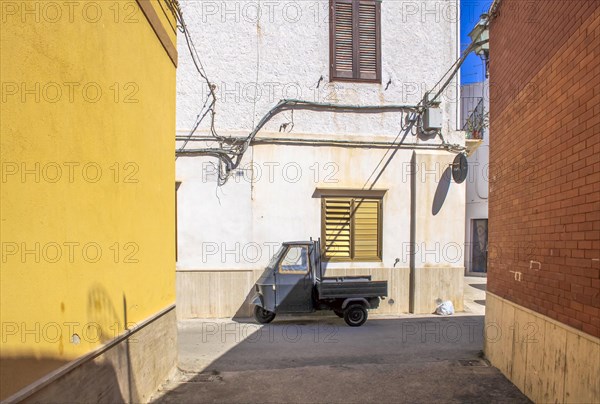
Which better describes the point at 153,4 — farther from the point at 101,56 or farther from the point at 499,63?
the point at 499,63

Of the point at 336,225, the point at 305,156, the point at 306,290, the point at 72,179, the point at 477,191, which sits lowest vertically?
the point at 306,290

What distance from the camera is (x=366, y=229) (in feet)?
32.4

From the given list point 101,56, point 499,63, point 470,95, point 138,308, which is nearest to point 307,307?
point 138,308

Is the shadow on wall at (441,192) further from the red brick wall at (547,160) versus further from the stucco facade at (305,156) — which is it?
the red brick wall at (547,160)

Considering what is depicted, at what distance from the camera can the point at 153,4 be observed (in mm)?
4809

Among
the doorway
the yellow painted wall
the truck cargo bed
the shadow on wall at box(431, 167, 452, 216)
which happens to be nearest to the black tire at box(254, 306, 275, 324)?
the truck cargo bed

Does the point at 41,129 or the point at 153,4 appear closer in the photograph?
the point at 41,129

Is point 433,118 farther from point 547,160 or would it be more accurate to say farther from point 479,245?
point 479,245

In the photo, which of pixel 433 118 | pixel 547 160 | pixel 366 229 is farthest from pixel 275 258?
pixel 547 160

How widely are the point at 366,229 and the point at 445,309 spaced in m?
2.57

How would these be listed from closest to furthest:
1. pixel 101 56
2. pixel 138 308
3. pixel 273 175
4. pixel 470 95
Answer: pixel 101 56 → pixel 138 308 → pixel 273 175 → pixel 470 95

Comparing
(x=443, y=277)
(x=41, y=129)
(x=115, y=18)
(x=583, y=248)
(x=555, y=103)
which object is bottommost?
(x=443, y=277)

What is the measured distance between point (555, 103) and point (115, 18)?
4415 mm

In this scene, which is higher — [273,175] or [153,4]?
[153,4]
